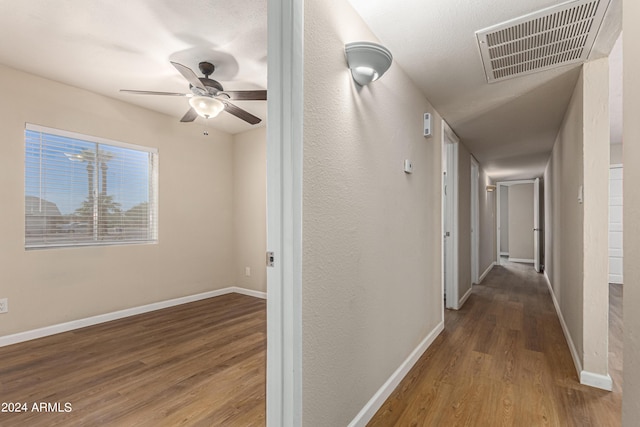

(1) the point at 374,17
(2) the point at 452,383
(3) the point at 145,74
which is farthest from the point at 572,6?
(3) the point at 145,74

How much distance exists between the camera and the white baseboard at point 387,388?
1.63 meters

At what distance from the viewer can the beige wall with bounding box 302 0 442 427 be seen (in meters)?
1.29

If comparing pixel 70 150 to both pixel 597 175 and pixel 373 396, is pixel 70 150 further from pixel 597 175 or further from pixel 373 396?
pixel 597 175

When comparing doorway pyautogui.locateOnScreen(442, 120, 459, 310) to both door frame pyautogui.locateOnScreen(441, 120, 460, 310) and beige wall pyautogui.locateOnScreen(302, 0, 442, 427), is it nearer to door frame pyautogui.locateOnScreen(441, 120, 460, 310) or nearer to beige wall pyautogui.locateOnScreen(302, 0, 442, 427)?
door frame pyautogui.locateOnScreen(441, 120, 460, 310)

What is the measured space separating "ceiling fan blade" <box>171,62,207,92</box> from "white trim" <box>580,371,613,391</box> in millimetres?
3494

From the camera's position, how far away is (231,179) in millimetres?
4785

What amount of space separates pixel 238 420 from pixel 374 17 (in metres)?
2.35

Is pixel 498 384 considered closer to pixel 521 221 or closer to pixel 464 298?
pixel 464 298

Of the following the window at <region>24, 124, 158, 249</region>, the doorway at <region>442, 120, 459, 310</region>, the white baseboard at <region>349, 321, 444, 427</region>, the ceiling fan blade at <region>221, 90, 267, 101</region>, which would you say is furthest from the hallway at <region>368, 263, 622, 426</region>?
the window at <region>24, 124, 158, 249</region>

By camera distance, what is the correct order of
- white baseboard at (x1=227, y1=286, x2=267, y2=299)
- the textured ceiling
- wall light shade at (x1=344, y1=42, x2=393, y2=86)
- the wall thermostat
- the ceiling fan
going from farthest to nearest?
white baseboard at (x1=227, y1=286, x2=267, y2=299)
the wall thermostat
the ceiling fan
the textured ceiling
wall light shade at (x1=344, y1=42, x2=393, y2=86)

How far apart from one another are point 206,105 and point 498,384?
314 centimetres

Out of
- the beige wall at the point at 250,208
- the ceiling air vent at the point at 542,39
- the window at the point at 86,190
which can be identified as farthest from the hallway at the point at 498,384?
the window at the point at 86,190

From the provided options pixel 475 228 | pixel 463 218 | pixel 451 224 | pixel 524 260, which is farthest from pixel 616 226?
pixel 451 224

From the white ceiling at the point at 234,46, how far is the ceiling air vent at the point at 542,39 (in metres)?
0.06
